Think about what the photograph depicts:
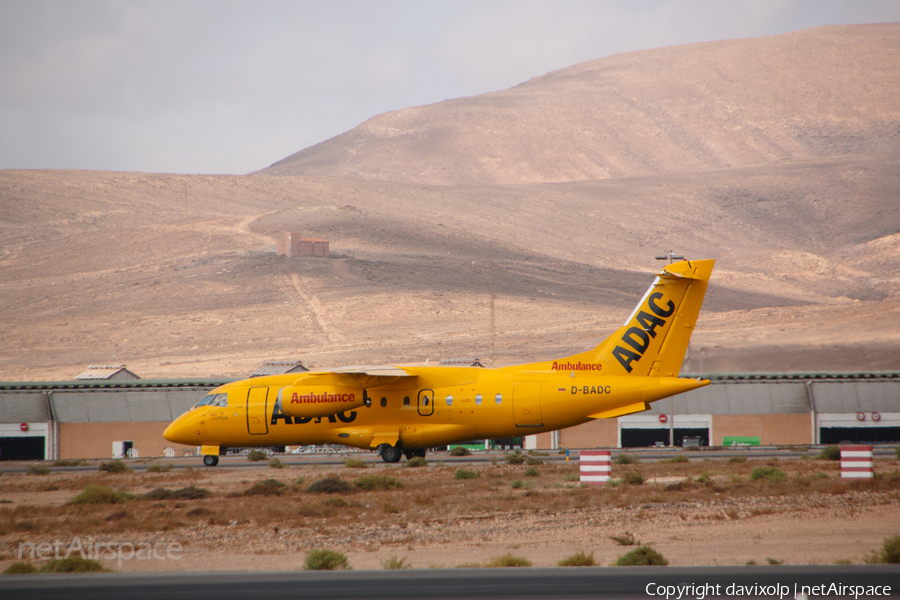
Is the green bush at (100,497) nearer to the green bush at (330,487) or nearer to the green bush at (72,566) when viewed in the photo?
the green bush at (330,487)

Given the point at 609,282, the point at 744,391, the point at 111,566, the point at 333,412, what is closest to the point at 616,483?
the point at 333,412

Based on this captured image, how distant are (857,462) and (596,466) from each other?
25.1ft

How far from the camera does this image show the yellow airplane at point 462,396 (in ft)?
93.7

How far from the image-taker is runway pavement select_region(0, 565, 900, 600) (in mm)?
12305

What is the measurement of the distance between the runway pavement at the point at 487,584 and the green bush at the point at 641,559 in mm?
517

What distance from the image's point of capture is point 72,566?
15594 millimetres

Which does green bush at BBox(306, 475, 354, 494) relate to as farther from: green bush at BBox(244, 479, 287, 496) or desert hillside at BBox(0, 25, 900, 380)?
desert hillside at BBox(0, 25, 900, 380)

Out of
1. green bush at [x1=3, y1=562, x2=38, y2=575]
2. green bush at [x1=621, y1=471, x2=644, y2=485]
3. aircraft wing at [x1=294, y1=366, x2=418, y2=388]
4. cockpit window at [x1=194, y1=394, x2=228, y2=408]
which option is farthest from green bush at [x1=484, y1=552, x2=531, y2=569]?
cockpit window at [x1=194, y1=394, x2=228, y2=408]

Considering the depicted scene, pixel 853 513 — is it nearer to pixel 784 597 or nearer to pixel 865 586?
pixel 865 586

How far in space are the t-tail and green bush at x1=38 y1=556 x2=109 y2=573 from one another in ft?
58.3

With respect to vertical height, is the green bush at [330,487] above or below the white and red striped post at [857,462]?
below

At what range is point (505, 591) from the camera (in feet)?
41.7

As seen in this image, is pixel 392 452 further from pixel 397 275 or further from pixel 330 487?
pixel 397 275

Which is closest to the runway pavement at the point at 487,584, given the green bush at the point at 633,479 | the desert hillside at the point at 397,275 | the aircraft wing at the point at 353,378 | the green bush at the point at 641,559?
the green bush at the point at 641,559
